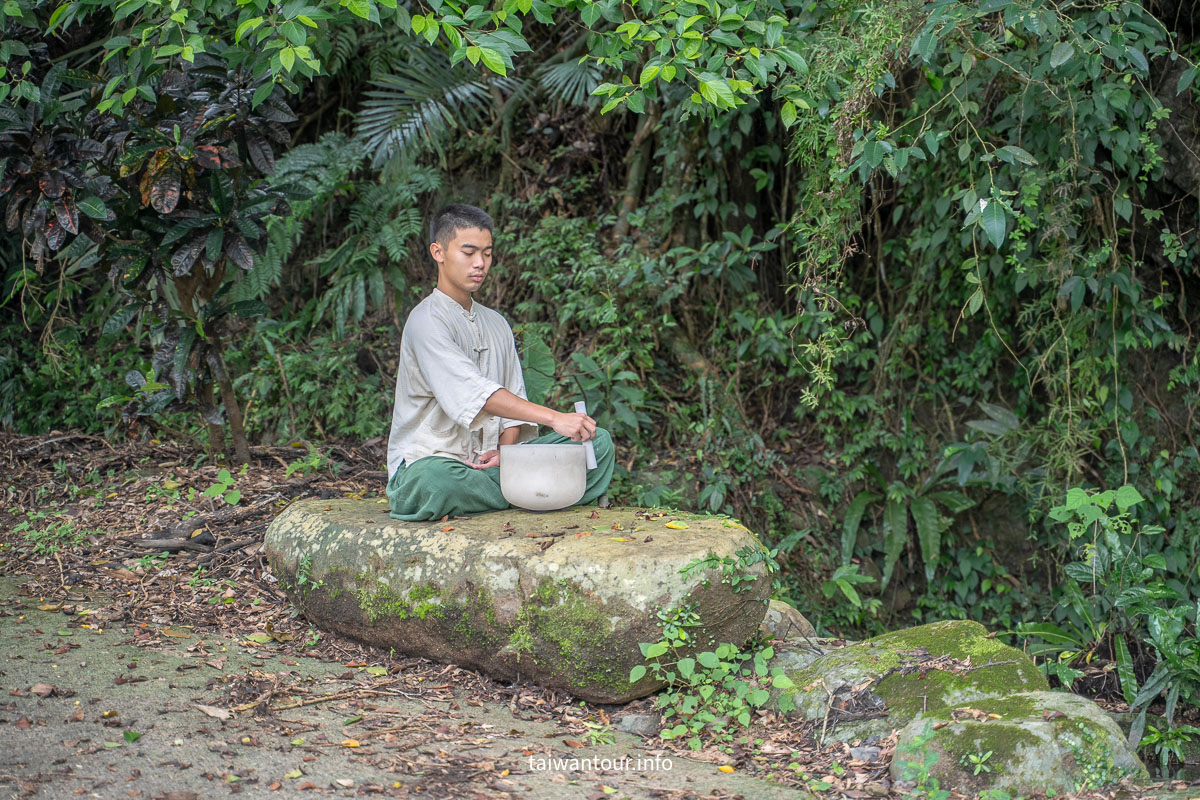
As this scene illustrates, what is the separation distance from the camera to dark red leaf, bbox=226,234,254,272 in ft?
15.3

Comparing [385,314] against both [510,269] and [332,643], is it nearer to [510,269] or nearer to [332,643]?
[510,269]

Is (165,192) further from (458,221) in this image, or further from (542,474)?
(542,474)

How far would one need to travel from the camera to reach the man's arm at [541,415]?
3406 millimetres

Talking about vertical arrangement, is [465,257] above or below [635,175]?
below

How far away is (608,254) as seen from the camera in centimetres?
620

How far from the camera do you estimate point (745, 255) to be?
19.0ft

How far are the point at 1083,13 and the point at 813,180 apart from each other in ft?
4.88

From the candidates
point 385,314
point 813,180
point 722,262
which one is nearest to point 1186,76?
point 813,180

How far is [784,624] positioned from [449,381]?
1.71 metres

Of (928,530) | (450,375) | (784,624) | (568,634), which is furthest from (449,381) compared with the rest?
(928,530)

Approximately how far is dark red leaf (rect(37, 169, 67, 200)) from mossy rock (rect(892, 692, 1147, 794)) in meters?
4.39

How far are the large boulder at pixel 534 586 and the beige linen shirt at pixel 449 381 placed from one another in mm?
354

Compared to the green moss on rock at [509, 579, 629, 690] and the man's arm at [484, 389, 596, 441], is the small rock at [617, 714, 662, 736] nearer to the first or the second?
the green moss on rock at [509, 579, 629, 690]

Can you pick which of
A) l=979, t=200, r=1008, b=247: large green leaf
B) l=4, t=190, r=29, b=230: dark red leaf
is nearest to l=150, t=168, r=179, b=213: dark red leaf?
l=4, t=190, r=29, b=230: dark red leaf
